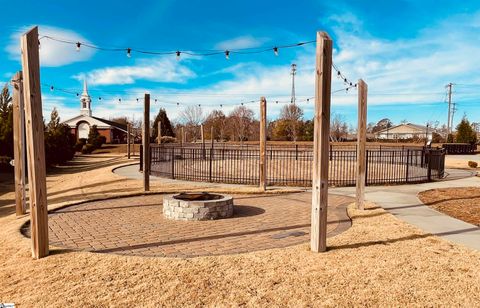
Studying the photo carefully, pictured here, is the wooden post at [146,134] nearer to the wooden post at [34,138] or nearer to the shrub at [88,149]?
the wooden post at [34,138]

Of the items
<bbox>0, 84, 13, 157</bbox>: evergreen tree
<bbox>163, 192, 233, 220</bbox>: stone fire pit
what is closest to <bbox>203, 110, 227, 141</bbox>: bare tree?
<bbox>0, 84, 13, 157</bbox>: evergreen tree

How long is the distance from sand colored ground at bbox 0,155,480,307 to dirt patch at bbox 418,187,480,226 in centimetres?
305

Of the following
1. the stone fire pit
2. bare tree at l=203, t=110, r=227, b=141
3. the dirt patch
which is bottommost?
the dirt patch

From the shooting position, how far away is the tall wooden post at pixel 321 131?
4.88 metres

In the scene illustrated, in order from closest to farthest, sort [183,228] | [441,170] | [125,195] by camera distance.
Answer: [183,228], [125,195], [441,170]

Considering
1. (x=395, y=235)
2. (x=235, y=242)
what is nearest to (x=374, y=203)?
(x=395, y=235)

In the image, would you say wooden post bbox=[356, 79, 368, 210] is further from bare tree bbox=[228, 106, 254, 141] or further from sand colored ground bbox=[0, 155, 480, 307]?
bare tree bbox=[228, 106, 254, 141]

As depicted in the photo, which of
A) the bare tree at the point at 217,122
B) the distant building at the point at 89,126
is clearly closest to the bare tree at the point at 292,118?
the bare tree at the point at 217,122

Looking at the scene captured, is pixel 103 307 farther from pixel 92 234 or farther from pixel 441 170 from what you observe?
pixel 441 170

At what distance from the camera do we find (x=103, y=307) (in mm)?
3395

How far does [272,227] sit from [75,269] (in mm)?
3587

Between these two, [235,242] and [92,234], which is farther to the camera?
[92,234]

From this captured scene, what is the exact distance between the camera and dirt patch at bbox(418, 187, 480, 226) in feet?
25.1

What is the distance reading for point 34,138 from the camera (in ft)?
15.4
